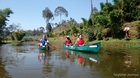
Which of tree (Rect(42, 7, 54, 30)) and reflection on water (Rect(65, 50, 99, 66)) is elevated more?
tree (Rect(42, 7, 54, 30))

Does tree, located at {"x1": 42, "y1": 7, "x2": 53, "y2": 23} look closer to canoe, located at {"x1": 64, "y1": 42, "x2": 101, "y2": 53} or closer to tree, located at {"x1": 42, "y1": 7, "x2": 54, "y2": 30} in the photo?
tree, located at {"x1": 42, "y1": 7, "x2": 54, "y2": 30}

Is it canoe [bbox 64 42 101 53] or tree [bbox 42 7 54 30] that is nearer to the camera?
canoe [bbox 64 42 101 53]

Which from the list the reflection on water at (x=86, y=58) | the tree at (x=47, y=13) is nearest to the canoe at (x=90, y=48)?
the reflection on water at (x=86, y=58)

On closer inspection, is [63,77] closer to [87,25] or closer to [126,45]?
[126,45]

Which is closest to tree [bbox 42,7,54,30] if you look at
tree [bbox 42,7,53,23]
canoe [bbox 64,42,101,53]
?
tree [bbox 42,7,53,23]

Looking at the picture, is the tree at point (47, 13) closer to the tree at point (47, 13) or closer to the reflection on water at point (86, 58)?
the tree at point (47, 13)

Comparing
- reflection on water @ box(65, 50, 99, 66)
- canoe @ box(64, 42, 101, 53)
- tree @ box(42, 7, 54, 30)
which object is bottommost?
reflection on water @ box(65, 50, 99, 66)

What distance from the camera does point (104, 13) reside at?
126ft

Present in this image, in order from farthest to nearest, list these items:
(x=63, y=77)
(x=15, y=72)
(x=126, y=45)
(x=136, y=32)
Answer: (x=136, y=32) < (x=126, y=45) < (x=15, y=72) < (x=63, y=77)

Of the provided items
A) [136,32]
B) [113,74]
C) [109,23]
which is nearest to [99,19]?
[109,23]

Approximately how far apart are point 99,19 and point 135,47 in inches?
408

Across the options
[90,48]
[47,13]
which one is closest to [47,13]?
[47,13]

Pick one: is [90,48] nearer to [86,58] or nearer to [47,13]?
[86,58]

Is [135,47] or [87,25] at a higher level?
[87,25]
